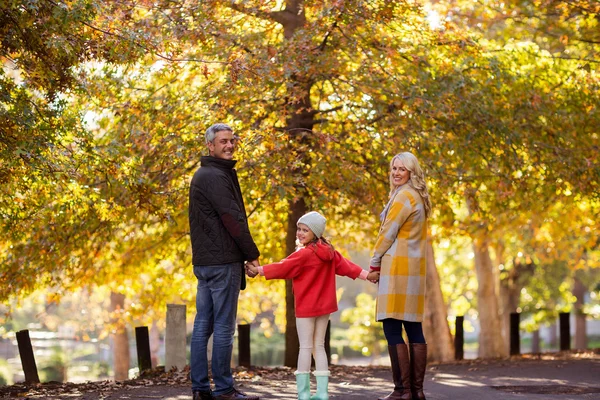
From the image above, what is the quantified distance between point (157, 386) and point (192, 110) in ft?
12.8

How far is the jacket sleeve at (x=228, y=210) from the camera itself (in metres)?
7.12

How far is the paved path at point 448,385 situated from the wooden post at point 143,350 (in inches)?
51.9

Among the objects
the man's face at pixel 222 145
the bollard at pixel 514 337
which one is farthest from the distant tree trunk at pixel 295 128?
the bollard at pixel 514 337

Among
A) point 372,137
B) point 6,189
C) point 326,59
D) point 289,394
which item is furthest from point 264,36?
point 289,394

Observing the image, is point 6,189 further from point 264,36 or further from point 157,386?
point 264,36

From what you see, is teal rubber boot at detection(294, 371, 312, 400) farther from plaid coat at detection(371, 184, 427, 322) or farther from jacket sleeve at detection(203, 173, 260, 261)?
jacket sleeve at detection(203, 173, 260, 261)

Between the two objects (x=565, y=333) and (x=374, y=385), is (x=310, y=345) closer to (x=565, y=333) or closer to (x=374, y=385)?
(x=374, y=385)

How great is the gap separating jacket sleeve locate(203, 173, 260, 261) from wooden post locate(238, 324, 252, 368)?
5778 mm

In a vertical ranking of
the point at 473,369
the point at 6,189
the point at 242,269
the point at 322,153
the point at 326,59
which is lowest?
the point at 473,369

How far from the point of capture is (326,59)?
38.0 ft

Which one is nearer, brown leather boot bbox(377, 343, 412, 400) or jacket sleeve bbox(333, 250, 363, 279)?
brown leather boot bbox(377, 343, 412, 400)

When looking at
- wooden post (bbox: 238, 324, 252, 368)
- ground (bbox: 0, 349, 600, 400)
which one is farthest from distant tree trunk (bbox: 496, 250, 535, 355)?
wooden post (bbox: 238, 324, 252, 368)

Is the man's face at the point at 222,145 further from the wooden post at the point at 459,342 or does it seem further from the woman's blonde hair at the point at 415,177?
the wooden post at the point at 459,342

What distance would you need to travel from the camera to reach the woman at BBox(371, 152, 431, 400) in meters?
Answer: 7.24
